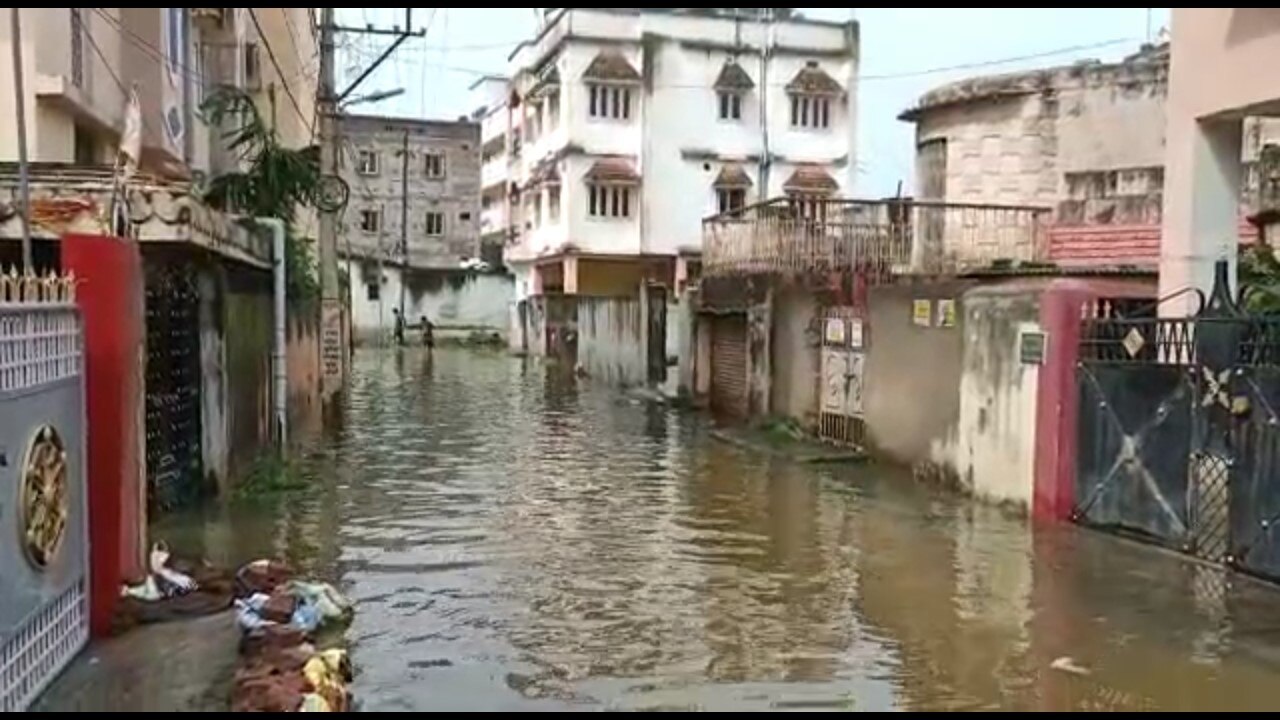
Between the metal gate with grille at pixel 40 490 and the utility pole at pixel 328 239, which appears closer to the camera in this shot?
the metal gate with grille at pixel 40 490

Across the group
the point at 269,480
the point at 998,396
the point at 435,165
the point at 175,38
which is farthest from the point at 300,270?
the point at 435,165

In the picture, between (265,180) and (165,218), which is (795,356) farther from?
(165,218)

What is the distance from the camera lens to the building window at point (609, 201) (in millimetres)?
40469

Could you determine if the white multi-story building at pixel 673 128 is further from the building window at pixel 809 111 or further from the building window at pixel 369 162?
the building window at pixel 369 162

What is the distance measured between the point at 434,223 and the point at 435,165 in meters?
3.05

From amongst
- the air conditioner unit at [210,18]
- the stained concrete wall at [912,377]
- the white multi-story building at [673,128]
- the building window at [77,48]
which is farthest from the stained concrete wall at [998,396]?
the white multi-story building at [673,128]

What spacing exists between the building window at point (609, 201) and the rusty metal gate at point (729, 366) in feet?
60.1

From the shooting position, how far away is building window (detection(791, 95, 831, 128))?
42.0 metres

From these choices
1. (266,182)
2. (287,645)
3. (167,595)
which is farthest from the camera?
(266,182)

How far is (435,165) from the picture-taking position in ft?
210

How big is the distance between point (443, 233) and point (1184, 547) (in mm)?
56629

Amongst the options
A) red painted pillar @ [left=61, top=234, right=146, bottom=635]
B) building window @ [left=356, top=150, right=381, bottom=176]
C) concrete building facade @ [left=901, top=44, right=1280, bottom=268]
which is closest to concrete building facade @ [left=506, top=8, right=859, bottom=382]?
concrete building facade @ [left=901, top=44, right=1280, bottom=268]

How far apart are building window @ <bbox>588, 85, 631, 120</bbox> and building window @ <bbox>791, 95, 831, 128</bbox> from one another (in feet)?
19.0

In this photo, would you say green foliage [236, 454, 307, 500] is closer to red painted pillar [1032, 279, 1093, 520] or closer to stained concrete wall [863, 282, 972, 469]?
stained concrete wall [863, 282, 972, 469]
